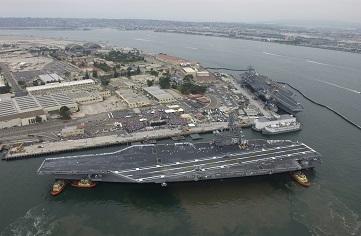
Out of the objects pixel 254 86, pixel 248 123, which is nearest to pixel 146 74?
pixel 254 86

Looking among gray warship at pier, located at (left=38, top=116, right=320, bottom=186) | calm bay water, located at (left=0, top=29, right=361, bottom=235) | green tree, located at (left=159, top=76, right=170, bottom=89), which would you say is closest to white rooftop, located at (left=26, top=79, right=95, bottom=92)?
green tree, located at (left=159, top=76, right=170, bottom=89)

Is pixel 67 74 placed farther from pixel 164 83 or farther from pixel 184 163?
pixel 184 163

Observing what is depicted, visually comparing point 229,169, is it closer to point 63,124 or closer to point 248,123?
point 248,123

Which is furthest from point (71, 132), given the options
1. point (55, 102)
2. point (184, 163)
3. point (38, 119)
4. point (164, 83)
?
point (164, 83)

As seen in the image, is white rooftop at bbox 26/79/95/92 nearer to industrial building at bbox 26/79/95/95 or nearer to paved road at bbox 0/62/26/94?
industrial building at bbox 26/79/95/95

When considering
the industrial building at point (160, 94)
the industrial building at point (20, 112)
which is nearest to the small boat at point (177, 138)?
the industrial building at point (160, 94)

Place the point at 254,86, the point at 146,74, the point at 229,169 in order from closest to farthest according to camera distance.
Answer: the point at 229,169 < the point at 254,86 < the point at 146,74

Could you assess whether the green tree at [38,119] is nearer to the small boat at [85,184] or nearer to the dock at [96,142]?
the dock at [96,142]
